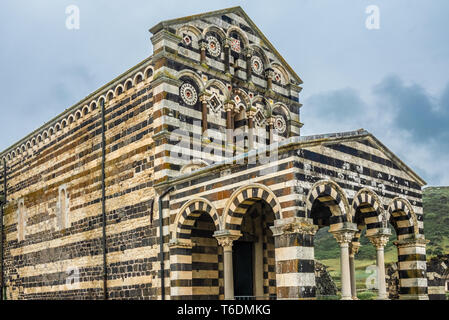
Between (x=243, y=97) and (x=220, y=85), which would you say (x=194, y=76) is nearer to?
(x=220, y=85)

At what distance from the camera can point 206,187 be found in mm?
16156

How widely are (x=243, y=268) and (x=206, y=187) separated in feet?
14.8

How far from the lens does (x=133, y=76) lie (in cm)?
1986

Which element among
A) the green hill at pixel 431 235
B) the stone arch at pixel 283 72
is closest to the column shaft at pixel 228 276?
the stone arch at pixel 283 72

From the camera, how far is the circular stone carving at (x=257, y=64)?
21.7m

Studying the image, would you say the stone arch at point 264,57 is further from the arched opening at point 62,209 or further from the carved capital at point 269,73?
the arched opening at point 62,209

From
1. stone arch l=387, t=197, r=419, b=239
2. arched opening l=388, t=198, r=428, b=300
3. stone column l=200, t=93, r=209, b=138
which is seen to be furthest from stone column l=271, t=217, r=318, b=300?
stone column l=200, t=93, r=209, b=138

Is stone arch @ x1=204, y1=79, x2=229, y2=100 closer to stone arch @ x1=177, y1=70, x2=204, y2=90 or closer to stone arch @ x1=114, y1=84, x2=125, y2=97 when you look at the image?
stone arch @ x1=177, y1=70, x2=204, y2=90

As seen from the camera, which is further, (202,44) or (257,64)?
(257,64)

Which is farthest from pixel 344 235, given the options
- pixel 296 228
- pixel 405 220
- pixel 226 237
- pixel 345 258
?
pixel 405 220

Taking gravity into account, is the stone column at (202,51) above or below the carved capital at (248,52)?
below

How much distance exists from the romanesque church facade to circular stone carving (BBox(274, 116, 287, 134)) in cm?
8

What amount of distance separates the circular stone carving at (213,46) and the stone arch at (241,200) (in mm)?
7190

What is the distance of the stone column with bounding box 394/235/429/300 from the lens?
17016mm
